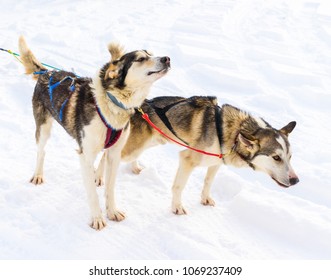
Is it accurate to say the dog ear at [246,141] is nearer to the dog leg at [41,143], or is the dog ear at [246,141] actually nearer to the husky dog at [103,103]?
the husky dog at [103,103]

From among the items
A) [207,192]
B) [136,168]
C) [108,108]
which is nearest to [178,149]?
Result: [136,168]

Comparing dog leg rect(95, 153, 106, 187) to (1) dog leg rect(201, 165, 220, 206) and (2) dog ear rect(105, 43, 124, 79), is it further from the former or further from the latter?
(2) dog ear rect(105, 43, 124, 79)

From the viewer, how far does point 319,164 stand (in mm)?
4699

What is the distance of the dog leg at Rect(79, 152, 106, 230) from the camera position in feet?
10.6

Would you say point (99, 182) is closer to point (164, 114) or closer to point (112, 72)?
point (164, 114)

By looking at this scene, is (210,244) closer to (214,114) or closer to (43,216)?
(214,114)

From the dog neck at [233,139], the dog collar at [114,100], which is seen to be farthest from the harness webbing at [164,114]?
the dog collar at [114,100]

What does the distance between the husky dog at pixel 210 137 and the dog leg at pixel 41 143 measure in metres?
0.61

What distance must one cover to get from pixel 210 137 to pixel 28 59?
2.00m

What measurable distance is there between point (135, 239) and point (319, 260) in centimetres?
160

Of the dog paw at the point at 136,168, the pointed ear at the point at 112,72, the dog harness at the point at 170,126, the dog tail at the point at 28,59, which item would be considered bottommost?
the dog paw at the point at 136,168

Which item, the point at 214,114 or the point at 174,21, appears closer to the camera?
the point at 214,114

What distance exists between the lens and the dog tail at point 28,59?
12.2 ft

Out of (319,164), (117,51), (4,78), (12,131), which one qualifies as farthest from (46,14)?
(319,164)
